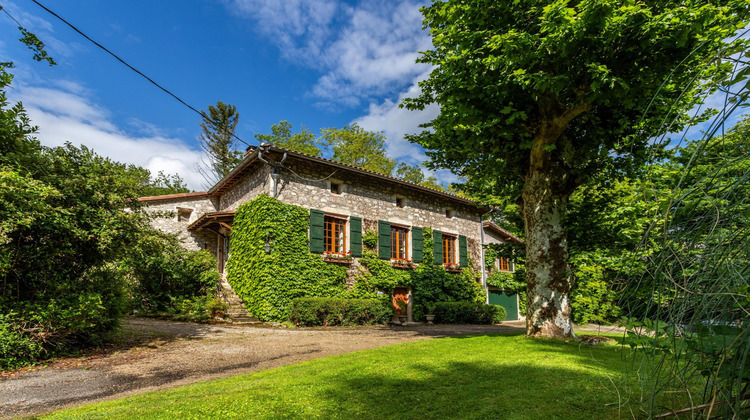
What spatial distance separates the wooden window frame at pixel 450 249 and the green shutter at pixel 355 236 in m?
4.63

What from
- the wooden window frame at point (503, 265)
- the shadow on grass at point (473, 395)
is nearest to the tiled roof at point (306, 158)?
the wooden window frame at point (503, 265)

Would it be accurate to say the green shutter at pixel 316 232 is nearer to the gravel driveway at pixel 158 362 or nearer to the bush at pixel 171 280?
the gravel driveway at pixel 158 362

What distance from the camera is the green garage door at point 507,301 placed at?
19141mm

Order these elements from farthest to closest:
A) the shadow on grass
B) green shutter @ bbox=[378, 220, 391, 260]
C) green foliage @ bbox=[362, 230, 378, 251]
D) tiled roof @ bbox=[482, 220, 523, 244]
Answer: tiled roof @ bbox=[482, 220, 523, 244] → green shutter @ bbox=[378, 220, 391, 260] → green foliage @ bbox=[362, 230, 378, 251] → the shadow on grass

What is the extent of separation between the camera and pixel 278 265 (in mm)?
12031

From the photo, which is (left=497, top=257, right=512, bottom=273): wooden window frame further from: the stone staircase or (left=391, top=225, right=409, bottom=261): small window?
the stone staircase

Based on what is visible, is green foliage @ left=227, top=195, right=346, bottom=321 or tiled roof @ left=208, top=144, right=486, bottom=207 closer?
green foliage @ left=227, top=195, right=346, bottom=321

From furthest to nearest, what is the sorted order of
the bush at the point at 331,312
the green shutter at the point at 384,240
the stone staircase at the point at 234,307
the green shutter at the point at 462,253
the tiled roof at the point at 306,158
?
the green shutter at the point at 462,253 → the green shutter at the point at 384,240 → the tiled roof at the point at 306,158 → the stone staircase at the point at 234,307 → the bush at the point at 331,312

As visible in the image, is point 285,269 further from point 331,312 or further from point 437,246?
point 437,246

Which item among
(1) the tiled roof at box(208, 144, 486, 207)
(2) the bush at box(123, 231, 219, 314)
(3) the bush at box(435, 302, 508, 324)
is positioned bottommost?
(3) the bush at box(435, 302, 508, 324)

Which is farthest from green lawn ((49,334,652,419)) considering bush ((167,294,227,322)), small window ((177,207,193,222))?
small window ((177,207,193,222))

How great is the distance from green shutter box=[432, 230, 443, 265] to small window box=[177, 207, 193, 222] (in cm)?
1046

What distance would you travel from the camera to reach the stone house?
12.9 metres

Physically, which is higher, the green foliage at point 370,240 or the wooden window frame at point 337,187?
the wooden window frame at point 337,187
